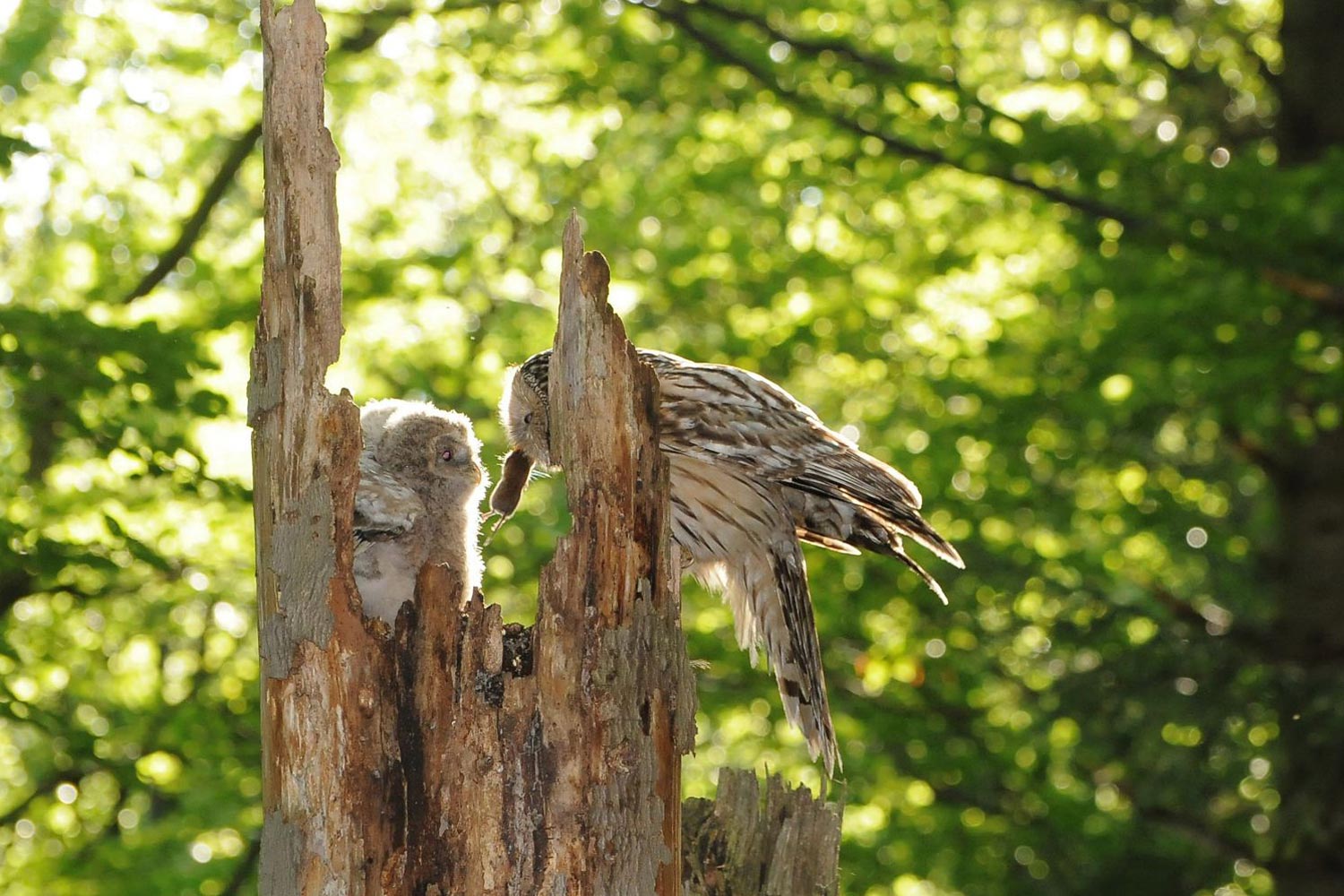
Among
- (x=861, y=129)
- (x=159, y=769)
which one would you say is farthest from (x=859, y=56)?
(x=159, y=769)

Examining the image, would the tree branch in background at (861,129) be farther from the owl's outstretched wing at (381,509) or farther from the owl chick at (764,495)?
the owl's outstretched wing at (381,509)

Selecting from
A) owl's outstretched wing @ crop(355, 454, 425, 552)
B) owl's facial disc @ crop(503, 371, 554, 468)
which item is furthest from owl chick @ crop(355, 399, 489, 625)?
owl's facial disc @ crop(503, 371, 554, 468)

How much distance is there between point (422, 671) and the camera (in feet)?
10.7

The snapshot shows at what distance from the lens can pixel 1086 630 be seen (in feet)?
34.6

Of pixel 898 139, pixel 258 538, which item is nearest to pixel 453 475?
pixel 258 538

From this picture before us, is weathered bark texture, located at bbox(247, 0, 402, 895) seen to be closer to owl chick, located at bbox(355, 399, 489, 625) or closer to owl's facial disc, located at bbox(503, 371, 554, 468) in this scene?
owl chick, located at bbox(355, 399, 489, 625)

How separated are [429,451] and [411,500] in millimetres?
412

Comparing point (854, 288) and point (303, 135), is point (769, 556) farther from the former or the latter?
point (854, 288)

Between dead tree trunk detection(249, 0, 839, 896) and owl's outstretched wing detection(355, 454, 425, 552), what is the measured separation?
666 millimetres

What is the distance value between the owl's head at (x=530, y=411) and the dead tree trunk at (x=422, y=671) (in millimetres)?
1605

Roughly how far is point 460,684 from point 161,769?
30.1ft

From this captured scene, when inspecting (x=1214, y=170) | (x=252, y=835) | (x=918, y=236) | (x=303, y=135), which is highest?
(x=918, y=236)

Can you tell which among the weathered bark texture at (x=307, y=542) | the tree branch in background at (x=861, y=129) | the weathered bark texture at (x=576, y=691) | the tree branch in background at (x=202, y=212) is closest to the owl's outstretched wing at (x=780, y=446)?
the weathered bark texture at (x=576, y=691)

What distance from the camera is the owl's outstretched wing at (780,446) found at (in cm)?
509
